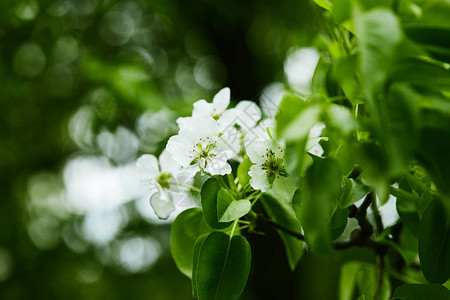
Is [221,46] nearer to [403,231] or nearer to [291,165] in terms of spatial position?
[403,231]

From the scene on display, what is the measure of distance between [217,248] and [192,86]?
2127 millimetres

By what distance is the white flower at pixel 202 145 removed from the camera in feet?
1.99

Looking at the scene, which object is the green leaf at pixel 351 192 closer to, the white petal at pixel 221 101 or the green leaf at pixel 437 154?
the green leaf at pixel 437 154

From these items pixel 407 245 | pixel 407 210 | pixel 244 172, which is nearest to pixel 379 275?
pixel 407 245

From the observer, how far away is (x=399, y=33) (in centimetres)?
35

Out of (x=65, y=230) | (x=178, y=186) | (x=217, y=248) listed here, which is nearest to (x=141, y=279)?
(x=65, y=230)

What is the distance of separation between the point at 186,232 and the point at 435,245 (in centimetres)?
36

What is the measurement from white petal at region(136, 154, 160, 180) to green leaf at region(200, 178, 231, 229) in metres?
0.21

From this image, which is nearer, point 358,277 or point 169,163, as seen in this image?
point 169,163

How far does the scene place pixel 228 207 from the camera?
21.7 inches

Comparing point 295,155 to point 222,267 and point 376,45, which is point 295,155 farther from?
point 222,267

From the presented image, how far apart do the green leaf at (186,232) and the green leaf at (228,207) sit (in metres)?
0.13

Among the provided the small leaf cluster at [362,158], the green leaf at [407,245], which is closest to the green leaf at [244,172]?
the small leaf cluster at [362,158]

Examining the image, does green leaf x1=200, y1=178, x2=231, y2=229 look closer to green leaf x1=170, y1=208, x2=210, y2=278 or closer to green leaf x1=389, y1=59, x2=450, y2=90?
green leaf x1=170, y1=208, x2=210, y2=278
